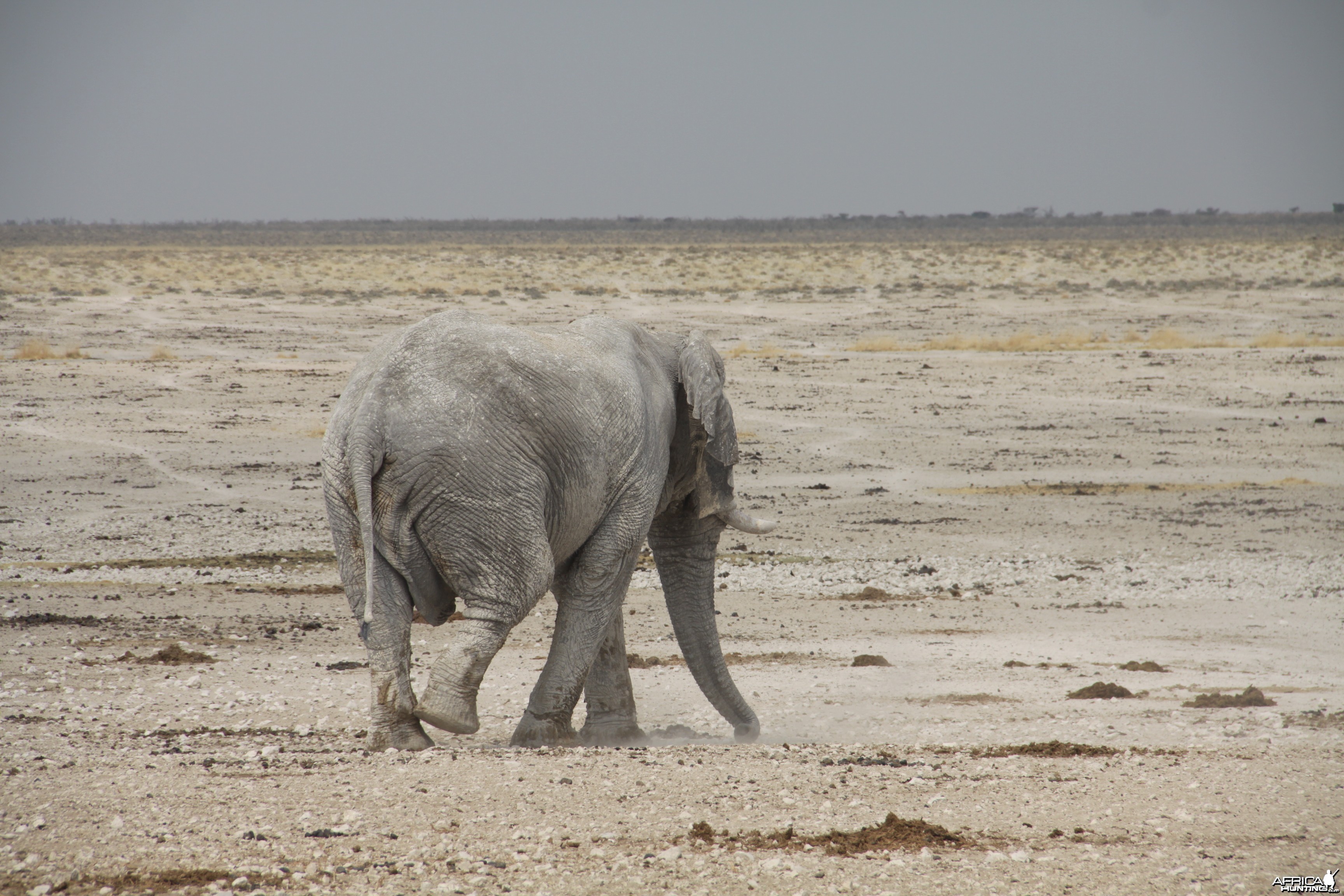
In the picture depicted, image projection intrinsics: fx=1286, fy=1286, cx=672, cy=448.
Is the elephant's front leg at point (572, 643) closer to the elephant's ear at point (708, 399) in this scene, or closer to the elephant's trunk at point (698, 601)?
the elephant's ear at point (708, 399)

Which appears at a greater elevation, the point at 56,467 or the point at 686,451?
the point at 686,451

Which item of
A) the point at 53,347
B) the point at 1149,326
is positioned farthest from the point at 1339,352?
the point at 53,347

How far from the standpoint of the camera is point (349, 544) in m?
5.80

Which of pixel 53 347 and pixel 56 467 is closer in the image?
pixel 56 467

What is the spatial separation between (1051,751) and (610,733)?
2.43 m

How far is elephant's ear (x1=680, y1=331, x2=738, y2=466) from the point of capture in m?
7.12

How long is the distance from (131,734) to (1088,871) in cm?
465

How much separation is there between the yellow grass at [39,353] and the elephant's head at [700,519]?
2025 centimetres

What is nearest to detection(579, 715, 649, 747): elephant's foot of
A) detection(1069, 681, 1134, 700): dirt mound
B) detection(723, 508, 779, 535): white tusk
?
detection(723, 508, 779, 535): white tusk

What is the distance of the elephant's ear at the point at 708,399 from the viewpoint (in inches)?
281

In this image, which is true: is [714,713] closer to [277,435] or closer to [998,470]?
[998,470]

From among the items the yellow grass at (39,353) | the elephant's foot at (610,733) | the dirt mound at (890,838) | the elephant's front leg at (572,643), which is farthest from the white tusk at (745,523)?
the yellow grass at (39,353)

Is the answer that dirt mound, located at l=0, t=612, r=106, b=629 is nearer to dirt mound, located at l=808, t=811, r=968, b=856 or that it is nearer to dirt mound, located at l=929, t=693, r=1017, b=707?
dirt mound, located at l=929, t=693, r=1017, b=707

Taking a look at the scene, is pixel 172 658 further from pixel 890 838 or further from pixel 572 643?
pixel 890 838
